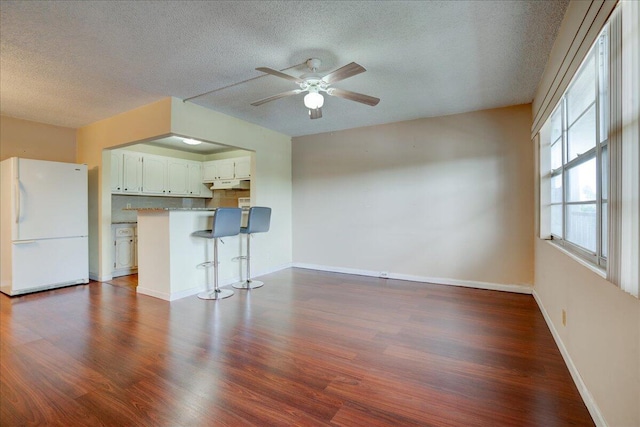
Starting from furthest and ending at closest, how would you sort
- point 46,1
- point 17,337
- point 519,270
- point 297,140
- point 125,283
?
point 297,140 < point 125,283 < point 519,270 < point 17,337 < point 46,1

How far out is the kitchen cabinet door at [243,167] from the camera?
591 centimetres

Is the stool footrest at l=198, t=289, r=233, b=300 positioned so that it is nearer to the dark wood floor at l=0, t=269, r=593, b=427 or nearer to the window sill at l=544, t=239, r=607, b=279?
the dark wood floor at l=0, t=269, r=593, b=427

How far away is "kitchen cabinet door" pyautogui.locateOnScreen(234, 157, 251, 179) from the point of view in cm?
591

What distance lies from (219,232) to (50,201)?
253 cm

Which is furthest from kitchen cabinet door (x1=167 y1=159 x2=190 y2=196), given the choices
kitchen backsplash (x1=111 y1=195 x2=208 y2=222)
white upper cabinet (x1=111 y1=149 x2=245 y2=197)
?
kitchen backsplash (x1=111 y1=195 x2=208 y2=222)

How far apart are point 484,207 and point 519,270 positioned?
92 cm

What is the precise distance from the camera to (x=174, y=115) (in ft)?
11.9

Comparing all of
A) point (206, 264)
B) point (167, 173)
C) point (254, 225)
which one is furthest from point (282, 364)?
point (167, 173)

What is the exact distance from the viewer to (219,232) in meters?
3.62

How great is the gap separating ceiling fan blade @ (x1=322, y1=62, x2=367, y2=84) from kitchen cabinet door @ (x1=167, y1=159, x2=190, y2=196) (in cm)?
462

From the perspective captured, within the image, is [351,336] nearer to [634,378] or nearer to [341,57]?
[634,378]

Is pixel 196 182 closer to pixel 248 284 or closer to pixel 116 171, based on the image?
pixel 116 171

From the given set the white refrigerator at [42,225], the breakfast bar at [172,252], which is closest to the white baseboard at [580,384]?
the breakfast bar at [172,252]

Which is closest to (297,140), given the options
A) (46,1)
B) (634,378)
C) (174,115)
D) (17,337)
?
(174,115)
